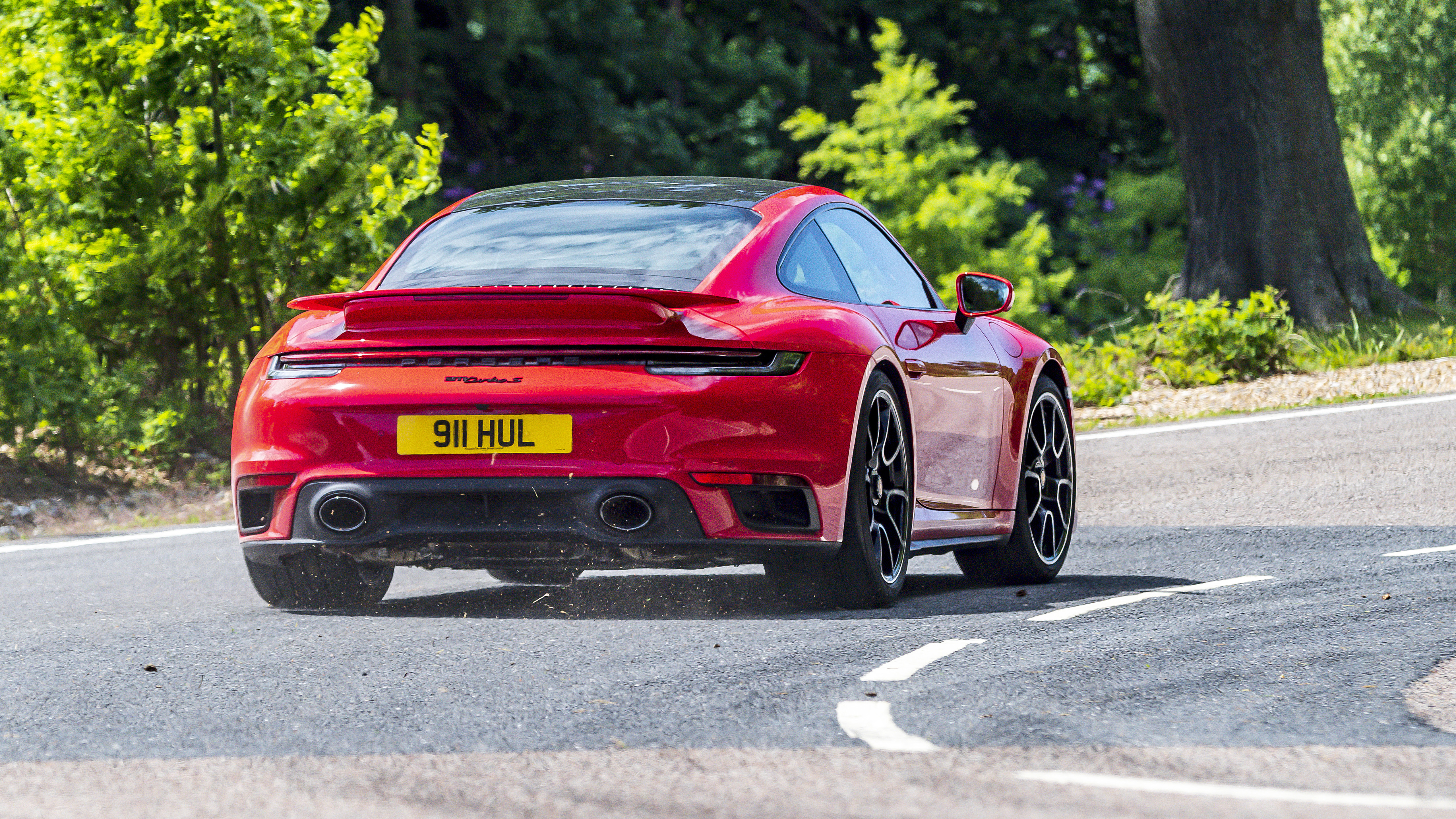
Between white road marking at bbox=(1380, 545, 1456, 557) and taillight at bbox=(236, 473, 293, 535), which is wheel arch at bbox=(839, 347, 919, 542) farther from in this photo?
white road marking at bbox=(1380, 545, 1456, 557)

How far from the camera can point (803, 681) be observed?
489cm

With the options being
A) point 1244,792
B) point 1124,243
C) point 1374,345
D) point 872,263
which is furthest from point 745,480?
point 1124,243

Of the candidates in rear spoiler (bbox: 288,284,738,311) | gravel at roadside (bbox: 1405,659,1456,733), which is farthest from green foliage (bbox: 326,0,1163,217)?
gravel at roadside (bbox: 1405,659,1456,733)

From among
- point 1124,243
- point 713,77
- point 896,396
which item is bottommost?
point 1124,243

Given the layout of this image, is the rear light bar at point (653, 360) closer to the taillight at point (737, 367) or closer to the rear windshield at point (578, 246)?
the taillight at point (737, 367)

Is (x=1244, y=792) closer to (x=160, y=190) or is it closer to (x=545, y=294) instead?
(x=545, y=294)

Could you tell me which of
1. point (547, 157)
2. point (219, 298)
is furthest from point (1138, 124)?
point (219, 298)

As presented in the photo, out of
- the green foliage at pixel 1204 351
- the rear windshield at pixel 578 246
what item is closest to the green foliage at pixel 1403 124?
the green foliage at pixel 1204 351

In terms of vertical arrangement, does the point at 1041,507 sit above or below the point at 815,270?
below

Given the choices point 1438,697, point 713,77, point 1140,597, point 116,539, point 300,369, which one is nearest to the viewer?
point 1438,697

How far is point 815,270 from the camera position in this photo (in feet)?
21.0

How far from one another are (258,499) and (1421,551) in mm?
4637

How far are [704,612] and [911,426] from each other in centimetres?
92

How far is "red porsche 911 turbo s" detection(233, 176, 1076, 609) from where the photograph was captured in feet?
18.7
